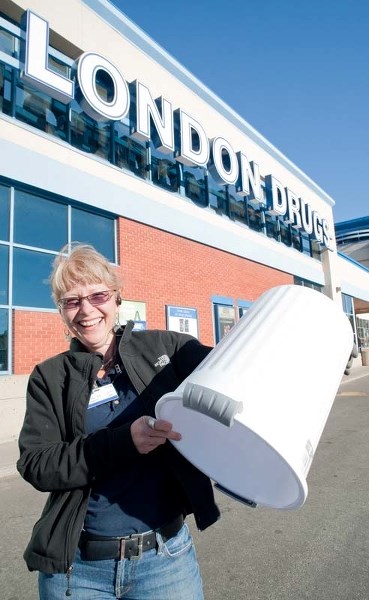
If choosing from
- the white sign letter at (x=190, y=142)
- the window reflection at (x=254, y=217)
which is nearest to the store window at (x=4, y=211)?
the white sign letter at (x=190, y=142)

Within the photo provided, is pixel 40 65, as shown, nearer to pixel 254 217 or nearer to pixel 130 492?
pixel 130 492

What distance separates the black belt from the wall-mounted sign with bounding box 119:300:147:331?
8717mm

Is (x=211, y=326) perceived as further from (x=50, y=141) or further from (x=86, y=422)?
(x=86, y=422)

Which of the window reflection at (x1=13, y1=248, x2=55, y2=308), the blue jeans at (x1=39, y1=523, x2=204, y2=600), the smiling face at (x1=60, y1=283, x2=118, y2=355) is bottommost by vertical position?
the blue jeans at (x1=39, y1=523, x2=204, y2=600)

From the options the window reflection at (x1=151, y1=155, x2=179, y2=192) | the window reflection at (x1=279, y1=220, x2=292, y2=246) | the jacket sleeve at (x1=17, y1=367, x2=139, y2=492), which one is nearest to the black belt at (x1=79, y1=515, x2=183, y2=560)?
the jacket sleeve at (x1=17, y1=367, x2=139, y2=492)

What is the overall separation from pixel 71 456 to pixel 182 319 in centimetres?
1077

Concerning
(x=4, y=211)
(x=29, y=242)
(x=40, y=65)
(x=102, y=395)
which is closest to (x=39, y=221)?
(x=29, y=242)

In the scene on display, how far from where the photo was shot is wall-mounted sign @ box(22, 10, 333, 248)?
8914 millimetres

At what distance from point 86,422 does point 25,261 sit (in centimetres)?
767

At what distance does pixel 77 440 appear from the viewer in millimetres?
1371

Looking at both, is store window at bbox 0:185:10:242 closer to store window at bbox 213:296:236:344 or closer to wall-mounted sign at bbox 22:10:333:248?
wall-mounted sign at bbox 22:10:333:248

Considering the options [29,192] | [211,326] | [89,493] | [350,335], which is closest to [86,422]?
[89,493]

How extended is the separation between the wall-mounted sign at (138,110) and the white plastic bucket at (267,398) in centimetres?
915

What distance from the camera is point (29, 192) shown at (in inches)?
351
